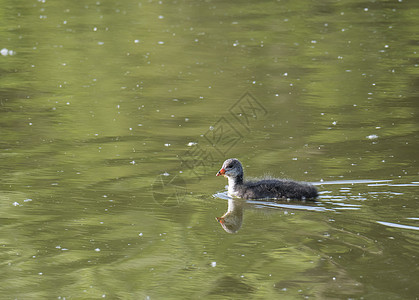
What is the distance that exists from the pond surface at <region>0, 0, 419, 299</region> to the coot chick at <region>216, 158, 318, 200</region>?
0.13m

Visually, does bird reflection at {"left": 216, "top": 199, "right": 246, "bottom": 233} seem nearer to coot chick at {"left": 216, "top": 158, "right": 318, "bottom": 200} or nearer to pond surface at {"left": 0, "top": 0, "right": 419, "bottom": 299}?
pond surface at {"left": 0, "top": 0, "right": 419, "bottom": 299}

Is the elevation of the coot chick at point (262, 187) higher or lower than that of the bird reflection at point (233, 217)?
higher

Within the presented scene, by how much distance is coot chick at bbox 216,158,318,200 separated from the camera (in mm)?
9180

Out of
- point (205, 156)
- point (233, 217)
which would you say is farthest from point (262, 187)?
point (205, 156)

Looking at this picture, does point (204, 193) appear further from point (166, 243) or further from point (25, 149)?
point (25, 149)

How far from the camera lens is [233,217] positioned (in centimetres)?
892

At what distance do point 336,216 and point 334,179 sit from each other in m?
1.29

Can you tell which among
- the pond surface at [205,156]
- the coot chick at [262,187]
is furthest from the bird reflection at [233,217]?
the coot chick at [262,187]

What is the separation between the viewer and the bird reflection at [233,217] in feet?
28.1

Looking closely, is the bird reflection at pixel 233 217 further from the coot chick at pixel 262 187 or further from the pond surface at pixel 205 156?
the coot chick at pixel 262 187

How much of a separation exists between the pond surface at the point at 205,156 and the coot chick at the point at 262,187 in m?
0.13

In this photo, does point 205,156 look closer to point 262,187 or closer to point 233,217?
point 262,187

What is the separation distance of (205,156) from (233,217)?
2357 mm

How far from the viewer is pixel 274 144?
455 inches
